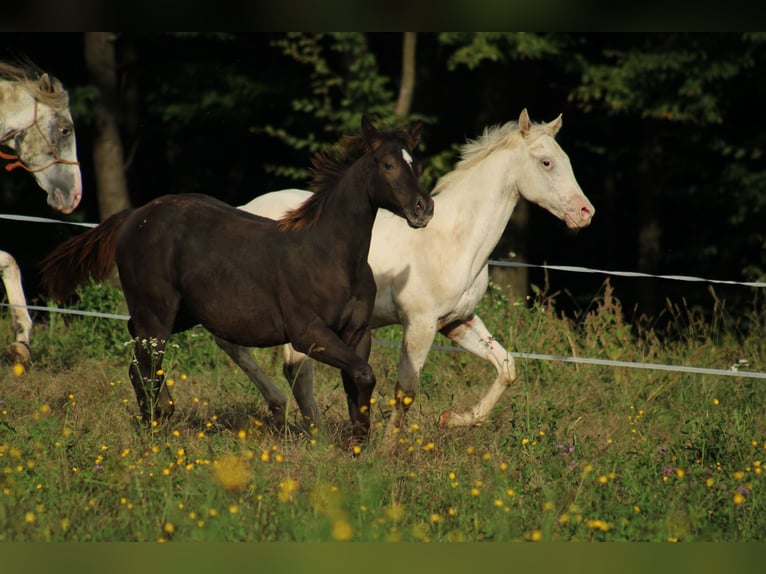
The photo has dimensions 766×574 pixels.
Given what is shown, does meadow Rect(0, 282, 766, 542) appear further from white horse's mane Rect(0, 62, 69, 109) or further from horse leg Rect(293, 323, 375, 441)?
white horse's mane Rect(0, 62, 69, 109)

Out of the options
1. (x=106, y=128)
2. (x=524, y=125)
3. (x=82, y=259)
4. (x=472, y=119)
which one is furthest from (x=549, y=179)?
(x=472, y=119)

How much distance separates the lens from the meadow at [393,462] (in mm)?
4844

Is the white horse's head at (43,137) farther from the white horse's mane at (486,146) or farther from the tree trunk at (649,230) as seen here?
the tree trunk at (649,230)

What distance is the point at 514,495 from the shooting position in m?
5.30

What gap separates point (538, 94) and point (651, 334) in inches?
403

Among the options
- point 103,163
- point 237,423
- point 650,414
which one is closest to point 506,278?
point 103,163

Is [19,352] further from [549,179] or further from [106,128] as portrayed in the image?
[106,128]

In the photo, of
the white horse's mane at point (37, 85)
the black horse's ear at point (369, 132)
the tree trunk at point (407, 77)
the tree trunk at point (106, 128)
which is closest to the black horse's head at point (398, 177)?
the black horse's ear at point (369, 132)

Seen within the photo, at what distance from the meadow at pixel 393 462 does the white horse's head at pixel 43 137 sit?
1.39m

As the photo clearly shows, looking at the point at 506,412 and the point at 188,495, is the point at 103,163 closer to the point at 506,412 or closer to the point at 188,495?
the point at 506,412

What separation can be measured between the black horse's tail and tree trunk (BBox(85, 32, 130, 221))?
789 cm

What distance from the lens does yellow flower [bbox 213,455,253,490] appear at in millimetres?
4977

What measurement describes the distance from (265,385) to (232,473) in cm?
200

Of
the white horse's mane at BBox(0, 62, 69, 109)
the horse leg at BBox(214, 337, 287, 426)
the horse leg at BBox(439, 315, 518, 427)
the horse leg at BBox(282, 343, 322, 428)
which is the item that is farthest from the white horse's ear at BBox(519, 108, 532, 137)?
the white horse's mane at BBox(0, 62, 69, 109)
